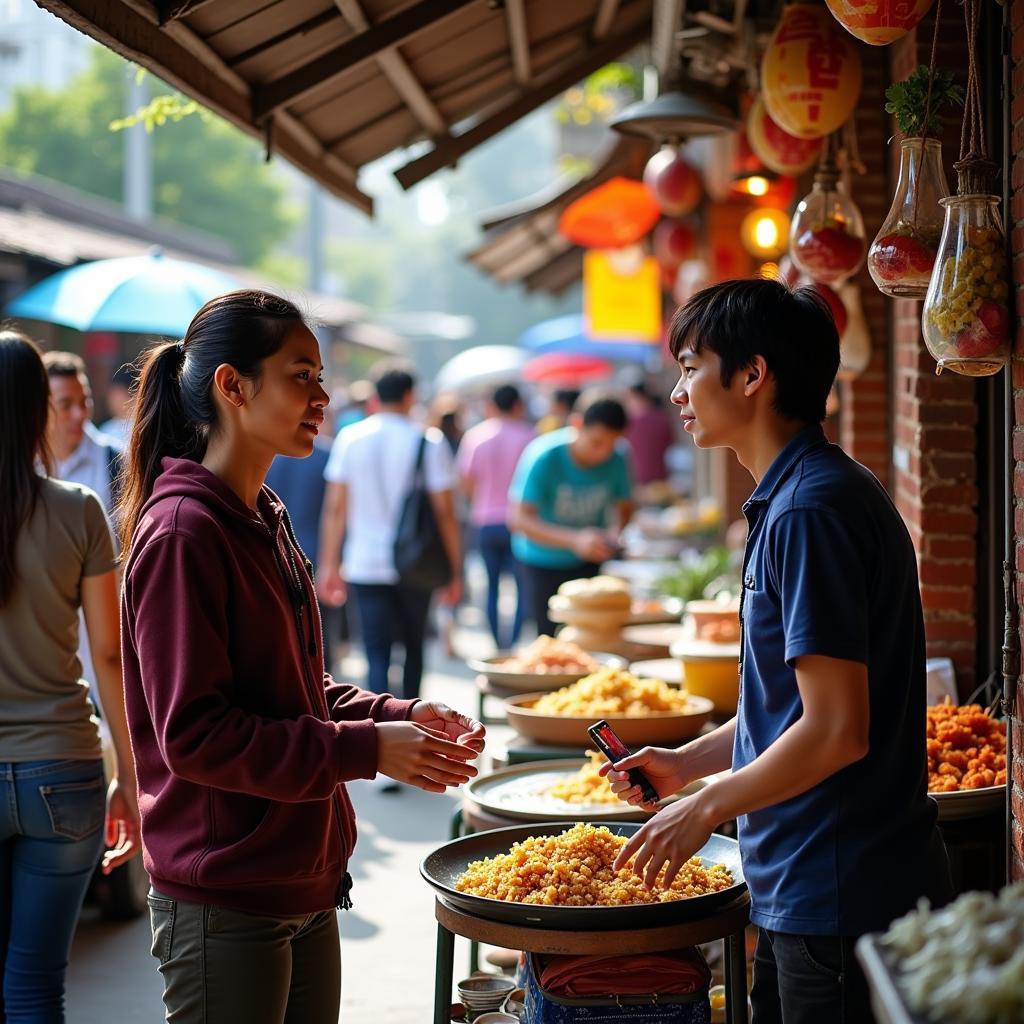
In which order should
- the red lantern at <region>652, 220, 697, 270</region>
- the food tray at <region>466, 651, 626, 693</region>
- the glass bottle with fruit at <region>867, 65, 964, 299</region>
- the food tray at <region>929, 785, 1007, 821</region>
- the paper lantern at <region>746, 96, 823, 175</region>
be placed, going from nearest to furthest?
the glass bottle with fruit at <region>867, 65, 964, 299</region>, the food tray at <region>929, 785, 1007, 821</region>, the food tray at <region>466, 651, 626, 693</region>, the paper lantern at <region>746, 96, 823, 175</region>, the red lantern at <region>652, 220, 697, 270</region>

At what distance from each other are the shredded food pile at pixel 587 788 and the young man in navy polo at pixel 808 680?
123cm

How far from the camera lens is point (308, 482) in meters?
8.77

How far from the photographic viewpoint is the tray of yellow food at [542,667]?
5016 millimetres

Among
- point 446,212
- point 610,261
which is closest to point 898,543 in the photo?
point 610,261

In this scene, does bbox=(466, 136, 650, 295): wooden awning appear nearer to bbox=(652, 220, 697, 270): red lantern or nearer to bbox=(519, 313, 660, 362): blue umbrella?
bbox=(652, 220, 697, 270): red lantern

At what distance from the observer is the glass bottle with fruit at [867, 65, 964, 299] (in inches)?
119

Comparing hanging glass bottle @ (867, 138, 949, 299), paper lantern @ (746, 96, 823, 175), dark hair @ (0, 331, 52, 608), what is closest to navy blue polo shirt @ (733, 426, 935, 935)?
hanging glass bottle @ (867, 138, 949, 299)

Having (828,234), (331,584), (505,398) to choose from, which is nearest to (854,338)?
(828,234)

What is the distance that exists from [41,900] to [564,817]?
1.35m

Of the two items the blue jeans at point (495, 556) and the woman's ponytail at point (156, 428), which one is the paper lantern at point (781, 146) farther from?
the blue jeans at point (495, 556)

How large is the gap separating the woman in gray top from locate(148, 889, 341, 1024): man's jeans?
1012 millimetres

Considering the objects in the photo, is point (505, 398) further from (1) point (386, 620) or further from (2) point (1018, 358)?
(2) point (1018, 358)

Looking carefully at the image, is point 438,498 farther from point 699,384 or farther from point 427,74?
point 699,384

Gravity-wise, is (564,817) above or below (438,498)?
below
